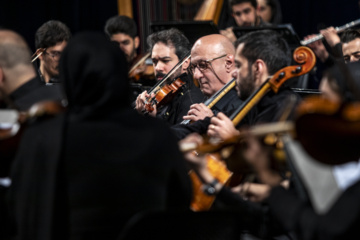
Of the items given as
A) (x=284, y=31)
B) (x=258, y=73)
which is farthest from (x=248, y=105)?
(x=284, y=31)

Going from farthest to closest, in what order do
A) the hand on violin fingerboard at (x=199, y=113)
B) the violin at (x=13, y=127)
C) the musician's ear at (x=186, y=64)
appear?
the musician's ear at (x=186, y=64), the hand on violin fingerboard at (x=199, y=113), the violin at (x=13, y=127)

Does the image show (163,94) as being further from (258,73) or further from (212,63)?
(258,73)

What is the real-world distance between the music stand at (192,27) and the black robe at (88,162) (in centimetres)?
299

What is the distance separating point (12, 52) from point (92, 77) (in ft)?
2.27

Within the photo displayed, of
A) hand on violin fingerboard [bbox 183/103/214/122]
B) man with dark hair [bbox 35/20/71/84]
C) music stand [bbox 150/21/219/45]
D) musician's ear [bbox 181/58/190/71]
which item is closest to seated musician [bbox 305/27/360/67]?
Result: music stand [bbox 150/21/219/45]

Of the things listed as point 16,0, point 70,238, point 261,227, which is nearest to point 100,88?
point 70,238

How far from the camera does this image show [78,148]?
6.43 ft

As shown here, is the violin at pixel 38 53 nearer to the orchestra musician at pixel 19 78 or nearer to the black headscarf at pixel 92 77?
the orchestra musician at pixel 19 78

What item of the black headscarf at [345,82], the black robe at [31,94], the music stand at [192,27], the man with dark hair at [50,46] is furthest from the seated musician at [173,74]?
the black headscarf at [345,82]

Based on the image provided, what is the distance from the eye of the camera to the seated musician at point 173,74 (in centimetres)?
396

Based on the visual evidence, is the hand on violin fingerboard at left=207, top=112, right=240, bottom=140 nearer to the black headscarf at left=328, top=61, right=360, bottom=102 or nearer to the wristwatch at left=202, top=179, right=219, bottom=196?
the wristwatch at left=202, top=179, right=219, bottom=196

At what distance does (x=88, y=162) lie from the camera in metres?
1.96

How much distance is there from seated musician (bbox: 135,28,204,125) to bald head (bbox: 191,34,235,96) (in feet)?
0.50

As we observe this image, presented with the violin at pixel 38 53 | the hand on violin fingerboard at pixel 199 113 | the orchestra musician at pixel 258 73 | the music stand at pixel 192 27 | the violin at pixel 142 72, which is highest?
the orchestra musician at pixel 258 73
